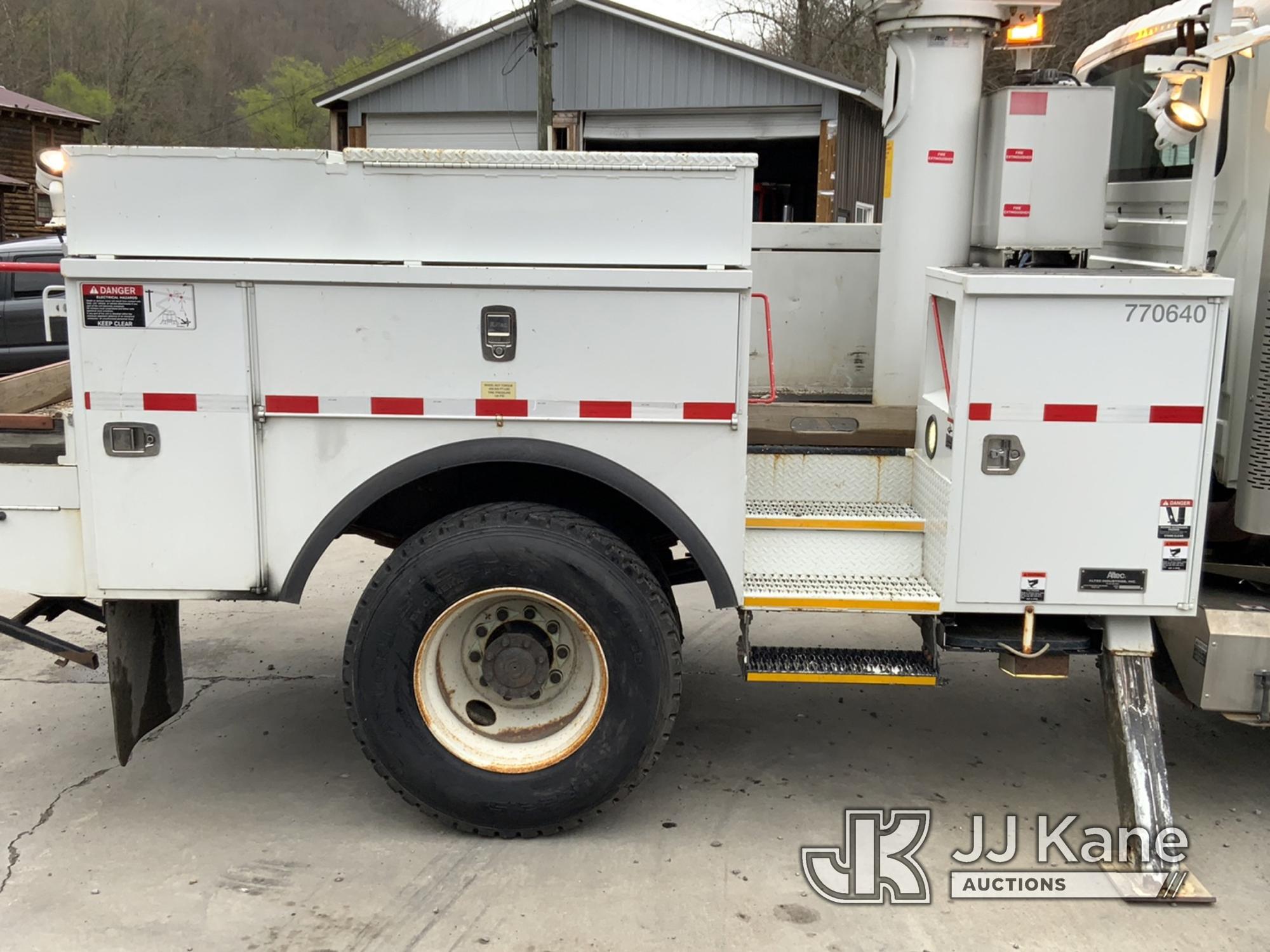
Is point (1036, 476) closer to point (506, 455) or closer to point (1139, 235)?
point (1139, 235)

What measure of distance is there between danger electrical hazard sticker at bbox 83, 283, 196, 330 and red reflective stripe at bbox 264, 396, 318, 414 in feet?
1.07

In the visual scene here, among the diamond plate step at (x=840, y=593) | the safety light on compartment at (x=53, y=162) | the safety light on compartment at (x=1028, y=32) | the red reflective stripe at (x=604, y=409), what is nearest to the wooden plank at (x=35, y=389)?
the safety light on compartment at (x=53, y=162)

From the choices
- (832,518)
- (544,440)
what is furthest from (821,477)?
(544,440)

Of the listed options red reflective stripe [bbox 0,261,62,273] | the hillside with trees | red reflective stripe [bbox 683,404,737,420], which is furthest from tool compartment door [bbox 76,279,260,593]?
the hillside with trees

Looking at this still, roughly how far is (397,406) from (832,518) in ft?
4.91

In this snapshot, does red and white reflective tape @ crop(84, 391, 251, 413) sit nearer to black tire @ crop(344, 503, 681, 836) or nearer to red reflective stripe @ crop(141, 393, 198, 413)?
red reflective stripe @ crop(141, 393, 198, 413)

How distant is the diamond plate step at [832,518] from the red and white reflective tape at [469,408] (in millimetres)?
457

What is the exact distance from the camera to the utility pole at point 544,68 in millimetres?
14281

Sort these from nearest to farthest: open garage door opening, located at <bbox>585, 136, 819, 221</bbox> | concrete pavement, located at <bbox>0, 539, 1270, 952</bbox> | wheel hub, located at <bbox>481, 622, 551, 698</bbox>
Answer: concrete pavement, located at <bbox>0, 539, 1270, 952</bbox> < wheel hub, located at <bbox>481, 622, 551, 698</bbox> < open garage door opening, located at <bbox>585, 136, 819, 221</bbox>

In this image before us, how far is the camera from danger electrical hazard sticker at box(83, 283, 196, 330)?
143 inches

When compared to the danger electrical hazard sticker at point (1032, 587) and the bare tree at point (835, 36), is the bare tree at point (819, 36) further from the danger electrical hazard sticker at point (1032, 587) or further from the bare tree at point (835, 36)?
the danger electrical hazard sticker at point (1032, 587)

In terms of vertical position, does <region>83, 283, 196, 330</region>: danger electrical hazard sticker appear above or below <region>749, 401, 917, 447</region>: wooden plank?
above

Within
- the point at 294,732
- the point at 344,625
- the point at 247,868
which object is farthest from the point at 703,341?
the point at 344,625

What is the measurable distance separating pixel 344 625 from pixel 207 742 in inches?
60.5
